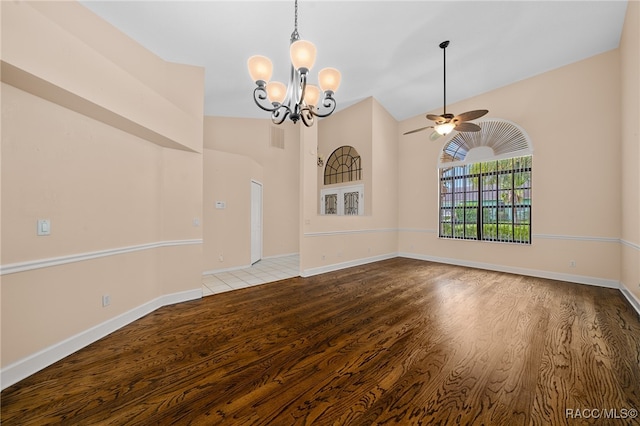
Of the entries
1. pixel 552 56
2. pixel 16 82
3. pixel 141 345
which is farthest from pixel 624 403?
pixel 552 56

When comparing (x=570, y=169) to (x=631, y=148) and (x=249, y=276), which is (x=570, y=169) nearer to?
(x=631, y=148)

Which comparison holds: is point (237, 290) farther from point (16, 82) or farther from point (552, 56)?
point (552, 56)

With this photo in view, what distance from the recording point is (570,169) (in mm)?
4203

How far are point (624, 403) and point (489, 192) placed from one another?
4.44 m

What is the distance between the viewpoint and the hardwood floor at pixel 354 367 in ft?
4.76

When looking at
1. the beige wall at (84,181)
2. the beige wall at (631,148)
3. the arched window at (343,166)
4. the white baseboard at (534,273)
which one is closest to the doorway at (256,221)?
the arched window at (343,166)

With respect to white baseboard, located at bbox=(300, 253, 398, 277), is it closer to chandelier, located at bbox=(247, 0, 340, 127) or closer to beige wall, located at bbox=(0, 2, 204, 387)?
beige wall, located at bbox=(0, 2, 204, 387)

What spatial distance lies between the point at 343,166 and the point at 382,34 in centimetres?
359

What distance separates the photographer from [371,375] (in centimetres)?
179

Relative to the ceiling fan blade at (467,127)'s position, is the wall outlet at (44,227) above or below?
below

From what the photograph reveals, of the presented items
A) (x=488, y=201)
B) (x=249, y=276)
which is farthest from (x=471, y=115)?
(x=249, y=276)

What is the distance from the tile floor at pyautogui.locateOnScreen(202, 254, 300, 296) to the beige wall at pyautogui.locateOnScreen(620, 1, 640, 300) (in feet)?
16.8

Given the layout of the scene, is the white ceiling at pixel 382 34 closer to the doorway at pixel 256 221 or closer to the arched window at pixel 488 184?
the arched window at pixel 488 184

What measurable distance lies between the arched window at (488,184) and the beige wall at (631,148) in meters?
1.22
